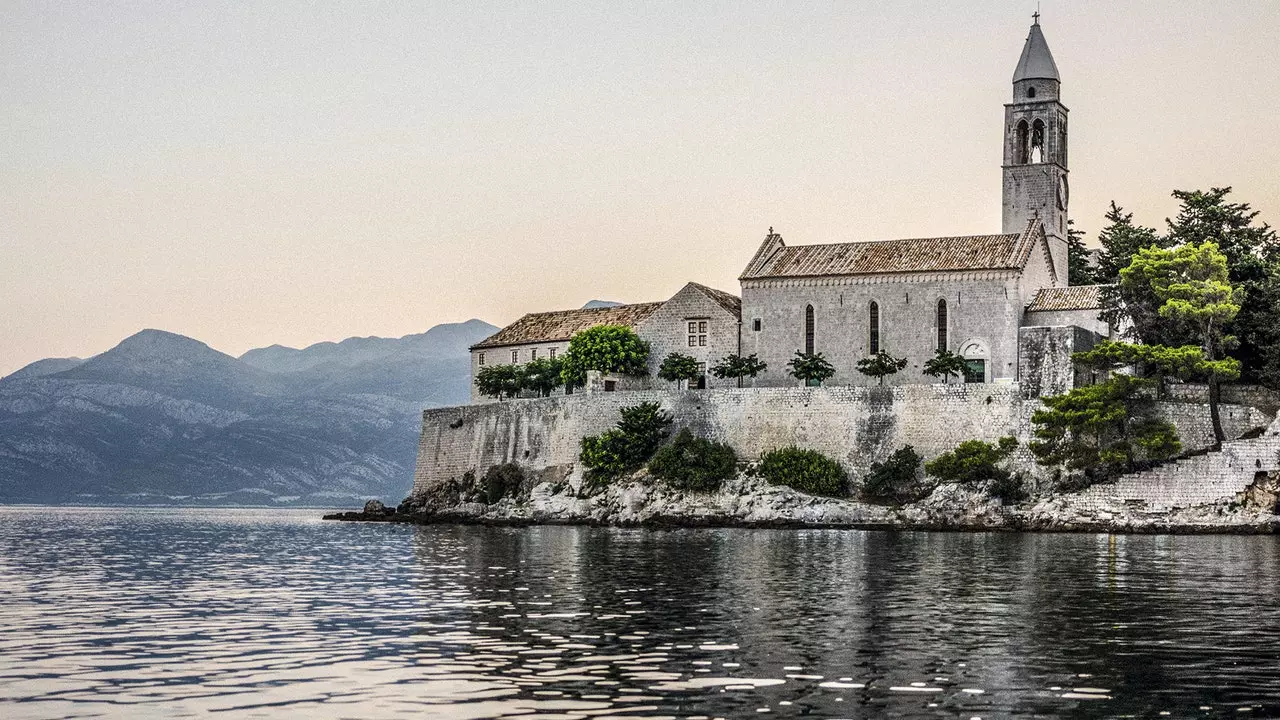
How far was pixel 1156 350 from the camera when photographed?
57156 millimetres

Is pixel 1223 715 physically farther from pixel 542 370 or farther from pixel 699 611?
pixel 542 370

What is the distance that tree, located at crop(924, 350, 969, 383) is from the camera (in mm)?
62781

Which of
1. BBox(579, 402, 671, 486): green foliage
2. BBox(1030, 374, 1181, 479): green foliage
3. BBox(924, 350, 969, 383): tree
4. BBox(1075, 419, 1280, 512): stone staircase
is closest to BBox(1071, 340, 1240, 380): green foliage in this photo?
BBox(1030, 374, 1181, 479): green foliage

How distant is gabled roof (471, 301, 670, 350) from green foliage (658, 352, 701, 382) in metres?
3.36

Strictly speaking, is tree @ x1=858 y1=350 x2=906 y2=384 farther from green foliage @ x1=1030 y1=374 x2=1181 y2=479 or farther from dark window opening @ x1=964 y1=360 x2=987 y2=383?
green foliage @ x1=1030 y1=374 x2=1181 y2=479

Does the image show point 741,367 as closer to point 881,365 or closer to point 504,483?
point 881,365

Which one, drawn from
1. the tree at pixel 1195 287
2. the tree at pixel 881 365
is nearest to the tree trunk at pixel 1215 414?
the tree at pixel 1195 287

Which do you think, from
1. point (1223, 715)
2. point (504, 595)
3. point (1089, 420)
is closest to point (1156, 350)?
point (1089, 420)

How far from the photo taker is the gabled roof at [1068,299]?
64188 mm

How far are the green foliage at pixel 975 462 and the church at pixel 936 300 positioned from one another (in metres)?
2.65

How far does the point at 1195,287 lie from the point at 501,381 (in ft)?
102

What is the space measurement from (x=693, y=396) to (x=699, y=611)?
40166 mm

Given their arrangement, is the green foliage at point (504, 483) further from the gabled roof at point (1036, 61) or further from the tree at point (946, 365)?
the gabled roof at point (1036, 61)

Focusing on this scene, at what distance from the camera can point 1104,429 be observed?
191ft
